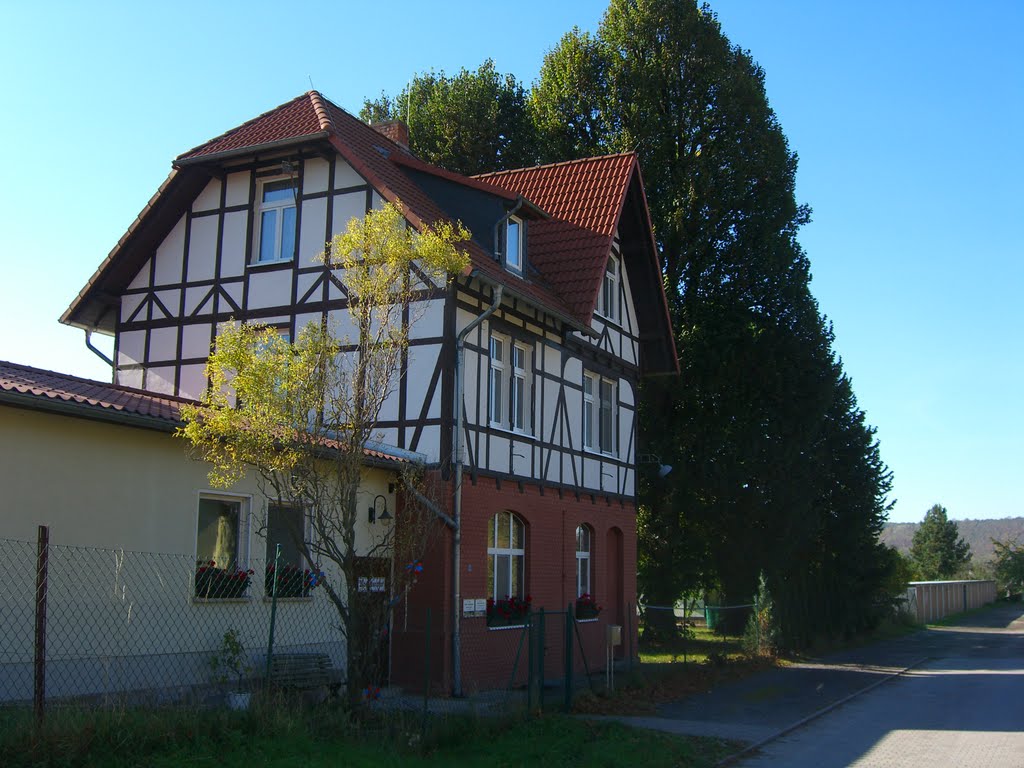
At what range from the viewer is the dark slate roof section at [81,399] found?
1083cm

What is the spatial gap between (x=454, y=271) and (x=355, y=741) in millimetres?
4953

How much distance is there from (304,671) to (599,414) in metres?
10.6

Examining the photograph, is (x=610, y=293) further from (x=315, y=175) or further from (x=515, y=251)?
(x=315, y=175)

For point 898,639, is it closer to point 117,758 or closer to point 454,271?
point 454,271

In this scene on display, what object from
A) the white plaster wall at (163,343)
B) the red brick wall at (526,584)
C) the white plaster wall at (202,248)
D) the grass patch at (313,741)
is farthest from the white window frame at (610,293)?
the grass patch at (313,741)

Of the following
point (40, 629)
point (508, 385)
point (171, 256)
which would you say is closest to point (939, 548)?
point (508, 385)

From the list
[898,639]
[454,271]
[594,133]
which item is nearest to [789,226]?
[594,133]

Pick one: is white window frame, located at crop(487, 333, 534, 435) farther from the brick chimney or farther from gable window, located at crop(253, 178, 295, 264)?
the brick chimney

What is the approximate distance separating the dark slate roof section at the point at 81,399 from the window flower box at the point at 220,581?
201cm

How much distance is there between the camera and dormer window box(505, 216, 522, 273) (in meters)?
19.8

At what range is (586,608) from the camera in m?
21.2

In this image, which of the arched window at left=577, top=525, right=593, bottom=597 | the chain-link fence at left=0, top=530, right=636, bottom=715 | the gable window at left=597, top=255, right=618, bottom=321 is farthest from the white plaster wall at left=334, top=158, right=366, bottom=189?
the arched window at left=577, top=525, right=593, bottom=597

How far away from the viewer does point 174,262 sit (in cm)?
1955

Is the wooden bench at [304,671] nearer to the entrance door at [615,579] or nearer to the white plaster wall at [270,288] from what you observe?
the white plaster wall at [270,288]
